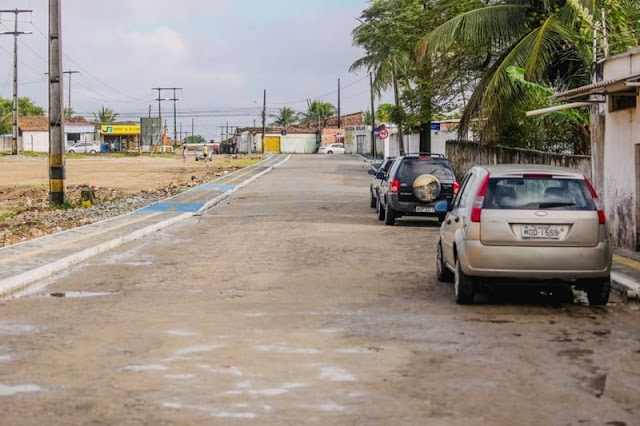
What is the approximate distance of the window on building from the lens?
53.3 feet

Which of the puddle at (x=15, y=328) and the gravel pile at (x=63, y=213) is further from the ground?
the gravel pile at (x=63, y=213)

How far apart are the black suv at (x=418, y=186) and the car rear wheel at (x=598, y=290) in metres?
11.2

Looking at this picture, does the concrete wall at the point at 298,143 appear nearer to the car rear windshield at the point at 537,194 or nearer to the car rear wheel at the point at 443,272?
the car rear wheel at the point at 443,272

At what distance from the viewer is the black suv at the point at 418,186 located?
22203 mm

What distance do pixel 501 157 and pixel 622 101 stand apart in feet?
41.7

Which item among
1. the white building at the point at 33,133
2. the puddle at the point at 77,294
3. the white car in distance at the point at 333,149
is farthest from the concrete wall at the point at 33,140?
the puddle at the point at 77,294

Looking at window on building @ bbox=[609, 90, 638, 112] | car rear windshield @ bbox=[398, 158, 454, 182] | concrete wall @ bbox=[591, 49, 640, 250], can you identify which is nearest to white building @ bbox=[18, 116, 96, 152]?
car rear windshield @ bbox=[398, 158, 454, 182]

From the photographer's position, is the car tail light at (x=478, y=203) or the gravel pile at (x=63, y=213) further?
the gravel pile at (x=63, y=213)

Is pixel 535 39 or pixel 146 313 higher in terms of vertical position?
pixel 535 39

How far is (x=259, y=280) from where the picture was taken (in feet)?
42.2

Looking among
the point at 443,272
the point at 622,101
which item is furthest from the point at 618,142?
the point at 443,272

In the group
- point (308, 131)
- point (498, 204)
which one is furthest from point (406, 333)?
point (308, 131)

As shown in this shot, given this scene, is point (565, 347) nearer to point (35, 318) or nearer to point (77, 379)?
point (77, 379)

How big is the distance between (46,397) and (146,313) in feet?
12.1
